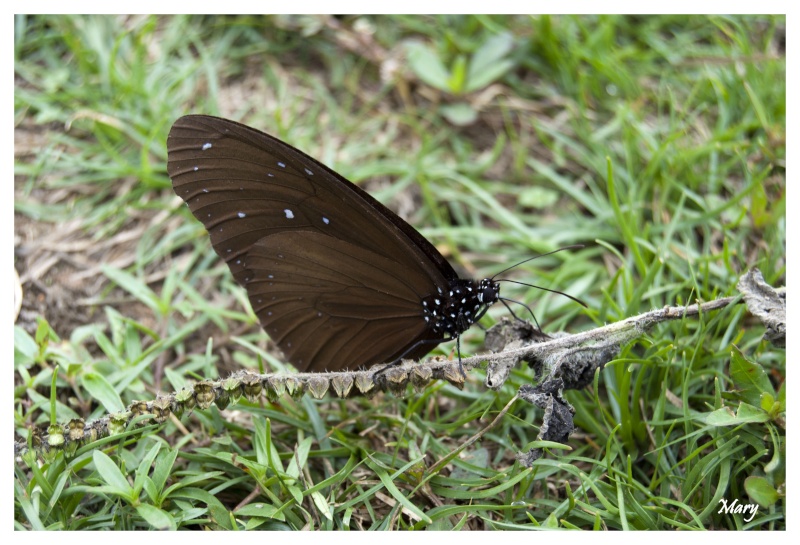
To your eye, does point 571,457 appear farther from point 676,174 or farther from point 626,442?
point 676,174

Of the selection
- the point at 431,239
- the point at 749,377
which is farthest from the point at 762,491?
the point at 431,239

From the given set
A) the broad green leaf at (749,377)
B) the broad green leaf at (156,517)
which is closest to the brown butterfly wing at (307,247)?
the broad green leaf at (156,517)

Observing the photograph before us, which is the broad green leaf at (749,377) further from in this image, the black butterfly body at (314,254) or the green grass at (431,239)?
the black butterfly body at (314,254)

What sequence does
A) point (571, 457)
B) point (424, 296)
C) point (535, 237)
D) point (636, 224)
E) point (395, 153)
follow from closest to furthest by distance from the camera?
point (571, 457) → point (424, 296) → point (636, 224) → point (535, 237) → point (395, 153)

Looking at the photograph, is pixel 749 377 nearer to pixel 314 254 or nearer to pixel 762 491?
pixel 762 491

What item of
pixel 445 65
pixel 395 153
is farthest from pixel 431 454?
pixel 445 65

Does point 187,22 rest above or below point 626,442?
above
